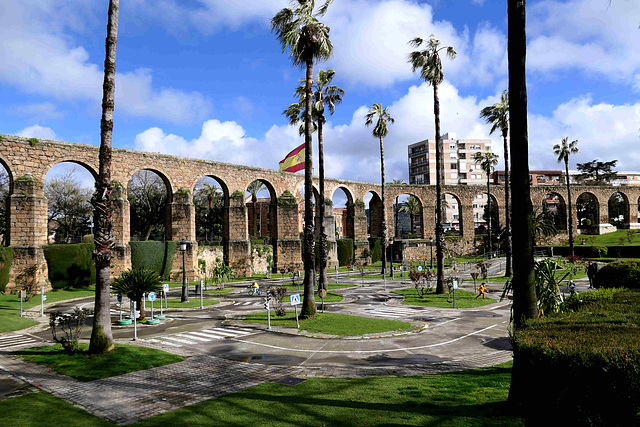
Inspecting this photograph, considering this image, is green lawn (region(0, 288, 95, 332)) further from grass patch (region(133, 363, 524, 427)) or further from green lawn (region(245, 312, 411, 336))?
grass patch (region(133, 363, 524, 427))

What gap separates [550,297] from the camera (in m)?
11.4

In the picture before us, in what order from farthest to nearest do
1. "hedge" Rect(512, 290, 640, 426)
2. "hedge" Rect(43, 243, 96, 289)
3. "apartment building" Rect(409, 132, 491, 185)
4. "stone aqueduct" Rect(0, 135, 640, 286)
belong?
"apartment building" Rect(409, 132, 491, 185) < "hedge" Rect(43, 243, 96, 289) < "stone aqueduct" Rect(0, 135, 640, 286) < "hedge" Rect(512, 290, 640, 426)

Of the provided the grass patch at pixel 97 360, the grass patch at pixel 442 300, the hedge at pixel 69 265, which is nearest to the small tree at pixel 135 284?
the grass patch at pixel 97 360

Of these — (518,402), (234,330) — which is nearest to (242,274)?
(234,330)

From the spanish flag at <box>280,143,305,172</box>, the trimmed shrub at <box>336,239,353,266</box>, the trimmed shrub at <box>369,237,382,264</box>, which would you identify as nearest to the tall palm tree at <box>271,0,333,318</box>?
the spanish flag at <box>280,143,305,172</box>

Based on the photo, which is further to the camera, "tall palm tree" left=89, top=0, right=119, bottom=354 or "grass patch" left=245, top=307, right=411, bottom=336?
"grass patch" left=245, top=307, right=411, bottom=336

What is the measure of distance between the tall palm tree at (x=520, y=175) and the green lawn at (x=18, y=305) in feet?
58.8

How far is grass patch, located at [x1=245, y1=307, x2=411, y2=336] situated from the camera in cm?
1530

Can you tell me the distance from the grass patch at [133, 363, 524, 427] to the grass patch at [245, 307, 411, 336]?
6001 millimetres

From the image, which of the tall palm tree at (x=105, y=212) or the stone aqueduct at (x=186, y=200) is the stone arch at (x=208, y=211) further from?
the tall palm tree at (x=105, y=212)

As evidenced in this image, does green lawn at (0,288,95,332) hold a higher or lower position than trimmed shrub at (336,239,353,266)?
lower

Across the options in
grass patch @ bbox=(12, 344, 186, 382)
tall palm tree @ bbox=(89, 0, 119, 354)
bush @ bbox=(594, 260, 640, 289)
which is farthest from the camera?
bush @ bbox=(594, 260, 640, 289)

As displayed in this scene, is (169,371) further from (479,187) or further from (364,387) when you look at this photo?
(479,187)

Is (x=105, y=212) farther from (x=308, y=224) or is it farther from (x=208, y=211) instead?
(x=208, y=211)
